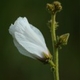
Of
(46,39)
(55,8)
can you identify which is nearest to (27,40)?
(55,8)

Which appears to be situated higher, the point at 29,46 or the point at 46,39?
the point at 46,39

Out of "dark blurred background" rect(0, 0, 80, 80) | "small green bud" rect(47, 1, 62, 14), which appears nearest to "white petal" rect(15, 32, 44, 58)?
"small green bud" rect(47, 1, 62, 14)

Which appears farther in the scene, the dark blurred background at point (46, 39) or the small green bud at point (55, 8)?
the dark blurred background at point (46, 39)

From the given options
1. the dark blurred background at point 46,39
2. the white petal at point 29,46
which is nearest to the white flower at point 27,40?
the white petal at point 29,46

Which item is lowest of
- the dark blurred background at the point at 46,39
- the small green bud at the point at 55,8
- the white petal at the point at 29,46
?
the white petal at the point at 29,46

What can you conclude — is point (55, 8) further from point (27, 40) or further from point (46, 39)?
point (46, 39)

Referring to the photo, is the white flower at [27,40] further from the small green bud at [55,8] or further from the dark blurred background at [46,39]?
the dark blurred background at [46,39]
